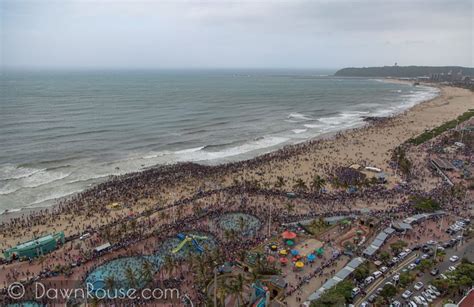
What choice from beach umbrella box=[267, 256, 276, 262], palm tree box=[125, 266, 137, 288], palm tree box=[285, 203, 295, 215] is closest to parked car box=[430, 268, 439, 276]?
beach umbrella box=[267, 256, 276, 262]

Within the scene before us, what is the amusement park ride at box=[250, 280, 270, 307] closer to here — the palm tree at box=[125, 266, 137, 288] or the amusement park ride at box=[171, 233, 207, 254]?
the amusement park ride at box=[171, 233, 207, 254]

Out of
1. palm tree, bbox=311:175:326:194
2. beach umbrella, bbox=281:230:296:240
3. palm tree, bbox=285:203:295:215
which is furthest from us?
palm tree, bbox=311:175:326:194

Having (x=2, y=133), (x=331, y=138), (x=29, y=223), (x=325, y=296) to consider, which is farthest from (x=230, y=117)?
(x=325, y=296)

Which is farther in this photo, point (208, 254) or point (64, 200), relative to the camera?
point (64, 200)

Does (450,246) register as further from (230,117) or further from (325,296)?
(230,117)

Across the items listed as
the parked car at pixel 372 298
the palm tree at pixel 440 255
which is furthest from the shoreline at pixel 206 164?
the parked car at pixel 372 298

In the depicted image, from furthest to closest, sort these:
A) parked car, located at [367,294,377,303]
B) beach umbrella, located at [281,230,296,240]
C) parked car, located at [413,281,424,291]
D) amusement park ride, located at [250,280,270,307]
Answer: beach umbrella, located at [281,230,296,240], parked car, located at [413,281,424,291], parked car, located at [367,294,377,303], amusement park ride, located at [250,280,270,307]

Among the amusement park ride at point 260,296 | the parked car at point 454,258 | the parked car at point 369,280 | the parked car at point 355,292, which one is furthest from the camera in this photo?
the parked car at point 454,258

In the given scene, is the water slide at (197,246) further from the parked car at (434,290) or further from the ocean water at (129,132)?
the ocean water at (129,132)

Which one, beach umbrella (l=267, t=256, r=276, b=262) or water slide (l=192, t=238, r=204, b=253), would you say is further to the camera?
water slide (l=192, t=238, r=204, b=253)
